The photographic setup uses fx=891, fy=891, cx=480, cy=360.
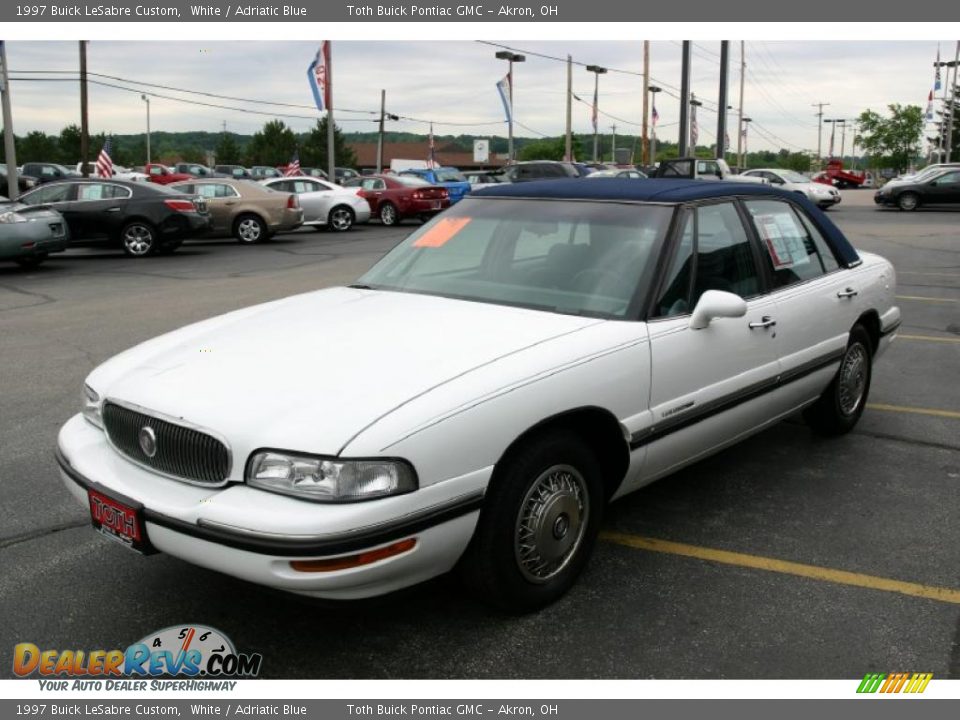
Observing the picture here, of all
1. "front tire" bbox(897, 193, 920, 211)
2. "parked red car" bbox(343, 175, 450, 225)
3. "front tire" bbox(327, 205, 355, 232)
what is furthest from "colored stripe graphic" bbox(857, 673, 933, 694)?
"front tire" bbox(897, 193, 920, 211)

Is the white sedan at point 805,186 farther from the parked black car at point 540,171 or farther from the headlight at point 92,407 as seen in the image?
the headlight at point 92,407

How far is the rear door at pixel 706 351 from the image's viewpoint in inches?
145

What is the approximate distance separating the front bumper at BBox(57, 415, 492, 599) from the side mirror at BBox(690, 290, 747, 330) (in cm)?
135

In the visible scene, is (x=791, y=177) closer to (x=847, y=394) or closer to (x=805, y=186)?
(x=805, y=186)

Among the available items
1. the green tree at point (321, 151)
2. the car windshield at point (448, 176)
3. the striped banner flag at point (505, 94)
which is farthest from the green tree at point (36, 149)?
the car windshield at point (448, 176)

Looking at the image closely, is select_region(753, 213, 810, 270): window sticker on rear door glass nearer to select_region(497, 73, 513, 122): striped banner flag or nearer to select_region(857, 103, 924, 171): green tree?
select_region(497, 73, 513, 122): striped banner flag

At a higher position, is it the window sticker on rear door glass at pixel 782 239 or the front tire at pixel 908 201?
the front tire at pixel 908 201

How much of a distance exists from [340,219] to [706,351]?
67.9ft

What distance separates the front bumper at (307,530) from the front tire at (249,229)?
17.7 meters

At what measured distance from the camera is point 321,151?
301 feet

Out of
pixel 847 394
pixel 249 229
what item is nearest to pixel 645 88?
pixel 249 229

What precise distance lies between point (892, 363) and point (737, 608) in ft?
16.4
